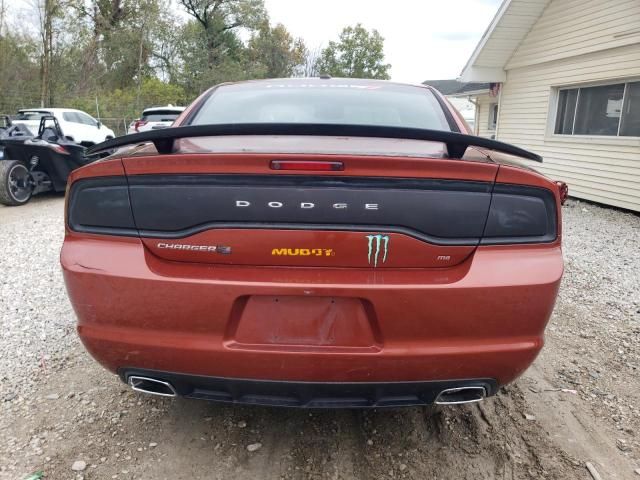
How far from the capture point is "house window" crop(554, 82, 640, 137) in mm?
8883

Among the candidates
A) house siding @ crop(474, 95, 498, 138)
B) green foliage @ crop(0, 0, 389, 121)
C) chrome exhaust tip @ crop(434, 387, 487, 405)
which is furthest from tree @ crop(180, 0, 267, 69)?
chrome exhaust tip @ crop(434, 387, 487, 405)

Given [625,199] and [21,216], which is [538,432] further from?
[21,216]

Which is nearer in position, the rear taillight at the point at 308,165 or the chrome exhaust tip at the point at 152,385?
the rear taillight at the point at 308,165

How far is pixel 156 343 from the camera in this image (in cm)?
185

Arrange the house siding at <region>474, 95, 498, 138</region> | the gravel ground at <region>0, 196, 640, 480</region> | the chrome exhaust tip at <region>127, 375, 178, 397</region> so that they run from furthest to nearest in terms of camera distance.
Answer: the house siding at <region>474, 95, 498, 138</region> → the gravel ground at <region>0, 196, 640, 480</region> → the chrome exhaust tip at <region>127, 375, 178, 397</region>

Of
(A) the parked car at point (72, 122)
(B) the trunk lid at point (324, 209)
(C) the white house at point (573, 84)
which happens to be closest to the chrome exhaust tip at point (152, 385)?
(B) the trunk lid at point (324, 209)

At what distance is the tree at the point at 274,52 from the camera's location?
41.7m

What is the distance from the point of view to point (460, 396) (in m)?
1.96

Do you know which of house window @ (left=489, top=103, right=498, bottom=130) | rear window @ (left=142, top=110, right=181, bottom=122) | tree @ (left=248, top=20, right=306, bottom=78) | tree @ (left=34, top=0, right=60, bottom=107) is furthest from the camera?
tree @ (left=248, top=20, right=306, bottom=78)

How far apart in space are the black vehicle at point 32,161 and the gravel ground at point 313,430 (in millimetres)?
6498

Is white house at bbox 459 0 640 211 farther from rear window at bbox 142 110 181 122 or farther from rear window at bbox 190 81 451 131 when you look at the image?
rear window at bbox 142 110 181 122

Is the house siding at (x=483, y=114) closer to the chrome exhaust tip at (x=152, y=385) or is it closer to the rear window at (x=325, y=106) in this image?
the rear window at (x=325, y=106)

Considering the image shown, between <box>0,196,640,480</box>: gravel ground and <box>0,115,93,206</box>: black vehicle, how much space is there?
6.50m

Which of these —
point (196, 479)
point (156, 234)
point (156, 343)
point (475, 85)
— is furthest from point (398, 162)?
point (475, 85)
